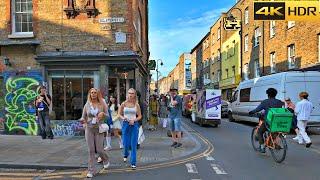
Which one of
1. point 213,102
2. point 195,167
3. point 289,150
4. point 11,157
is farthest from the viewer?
point 213,102

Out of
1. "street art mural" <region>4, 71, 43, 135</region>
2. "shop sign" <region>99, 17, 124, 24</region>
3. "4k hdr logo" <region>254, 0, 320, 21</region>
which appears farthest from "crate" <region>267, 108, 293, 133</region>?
"street art mural" <region>4, 71, 43, 135</region>

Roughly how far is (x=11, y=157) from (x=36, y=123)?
594 cm

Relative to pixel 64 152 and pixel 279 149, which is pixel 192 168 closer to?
pixel 279 149

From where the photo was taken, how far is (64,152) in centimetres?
1195

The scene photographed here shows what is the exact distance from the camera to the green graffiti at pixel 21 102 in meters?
17.0

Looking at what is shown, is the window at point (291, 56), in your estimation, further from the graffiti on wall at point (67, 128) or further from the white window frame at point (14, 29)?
the white window frame at point (14, 29)

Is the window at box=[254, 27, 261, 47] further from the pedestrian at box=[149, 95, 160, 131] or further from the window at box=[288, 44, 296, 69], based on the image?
the pedestrian at box=[149, 95, 160, 131]

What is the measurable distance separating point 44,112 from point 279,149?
7762mm

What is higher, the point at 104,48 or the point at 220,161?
the point at 104,48

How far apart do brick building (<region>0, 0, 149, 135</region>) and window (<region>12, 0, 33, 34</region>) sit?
150 mm

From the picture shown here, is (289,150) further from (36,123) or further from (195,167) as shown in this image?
(36,123)

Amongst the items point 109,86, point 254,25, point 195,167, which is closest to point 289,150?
point 195,167

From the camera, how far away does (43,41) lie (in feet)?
56.1

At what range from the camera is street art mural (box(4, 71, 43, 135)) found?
16969mm
